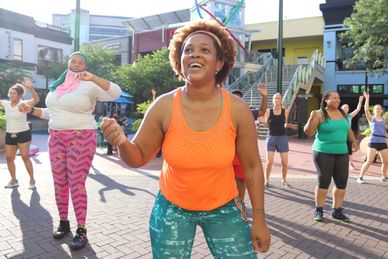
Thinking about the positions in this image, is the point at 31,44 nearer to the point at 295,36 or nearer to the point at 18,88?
the point at 295,36

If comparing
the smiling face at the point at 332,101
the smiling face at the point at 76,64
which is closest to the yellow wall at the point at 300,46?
the smiling face at the point at 332,101

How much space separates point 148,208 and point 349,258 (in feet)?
9.43

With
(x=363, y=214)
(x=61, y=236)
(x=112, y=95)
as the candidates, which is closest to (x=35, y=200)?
(x=61, y=236)

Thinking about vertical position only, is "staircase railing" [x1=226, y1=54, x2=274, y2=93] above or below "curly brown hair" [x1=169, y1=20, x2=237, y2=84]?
above

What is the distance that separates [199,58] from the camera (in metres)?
2.11

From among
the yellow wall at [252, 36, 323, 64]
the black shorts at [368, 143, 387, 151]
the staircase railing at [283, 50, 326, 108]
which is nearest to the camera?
the black shorts at [368, 143, 387, 151]

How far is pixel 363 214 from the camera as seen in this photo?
562 cm

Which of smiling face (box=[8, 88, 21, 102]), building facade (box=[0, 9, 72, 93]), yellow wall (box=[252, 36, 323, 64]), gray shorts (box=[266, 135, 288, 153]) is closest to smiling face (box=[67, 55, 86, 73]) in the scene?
smiling face (box=[8, 88, 21, 102])

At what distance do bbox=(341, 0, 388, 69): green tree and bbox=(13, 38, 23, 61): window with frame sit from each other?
25.5 metres

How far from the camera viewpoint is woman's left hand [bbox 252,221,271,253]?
2.11m

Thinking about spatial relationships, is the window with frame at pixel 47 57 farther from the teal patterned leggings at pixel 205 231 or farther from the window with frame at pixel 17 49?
the teal patterned leggings at pixel 205 231

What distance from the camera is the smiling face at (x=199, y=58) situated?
6.89 ft

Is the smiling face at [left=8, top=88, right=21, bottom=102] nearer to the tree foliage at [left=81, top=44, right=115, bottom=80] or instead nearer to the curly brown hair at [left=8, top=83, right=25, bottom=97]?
the curly brown hair at [left=8, top=83, right=25, bottom=97]

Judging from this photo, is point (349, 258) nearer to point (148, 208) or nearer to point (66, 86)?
point (148, 208)
